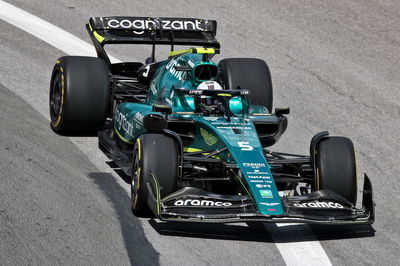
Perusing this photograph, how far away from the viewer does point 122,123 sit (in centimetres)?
1072

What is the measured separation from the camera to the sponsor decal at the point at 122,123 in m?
10.4

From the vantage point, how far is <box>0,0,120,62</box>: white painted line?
14.6 meters

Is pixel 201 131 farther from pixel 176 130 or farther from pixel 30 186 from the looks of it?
pixel 30 186

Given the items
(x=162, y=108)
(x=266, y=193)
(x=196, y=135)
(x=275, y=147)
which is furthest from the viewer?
(x=275, y=147)

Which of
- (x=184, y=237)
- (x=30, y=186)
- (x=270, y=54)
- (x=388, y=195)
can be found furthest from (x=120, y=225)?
(x=270, y=54)

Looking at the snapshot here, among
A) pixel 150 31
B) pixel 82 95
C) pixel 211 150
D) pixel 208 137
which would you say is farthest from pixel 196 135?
pixel 150 31

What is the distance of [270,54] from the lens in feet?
50.0

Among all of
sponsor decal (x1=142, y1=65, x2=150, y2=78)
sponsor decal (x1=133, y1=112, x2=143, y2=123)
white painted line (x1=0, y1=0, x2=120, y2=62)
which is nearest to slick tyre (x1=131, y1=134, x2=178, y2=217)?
sponsor decal (x1=133, y1=112, x2=143, y2=123)

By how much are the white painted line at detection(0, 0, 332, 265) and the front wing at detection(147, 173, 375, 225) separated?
0.43 metres

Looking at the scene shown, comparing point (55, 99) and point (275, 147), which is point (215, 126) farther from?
point (55, 99)

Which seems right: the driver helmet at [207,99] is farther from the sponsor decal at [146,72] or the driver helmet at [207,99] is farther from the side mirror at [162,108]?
the sponsor decal at [146,72]

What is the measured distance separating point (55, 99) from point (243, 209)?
429cm

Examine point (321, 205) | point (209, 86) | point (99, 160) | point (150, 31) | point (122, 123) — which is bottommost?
point (99, 160)

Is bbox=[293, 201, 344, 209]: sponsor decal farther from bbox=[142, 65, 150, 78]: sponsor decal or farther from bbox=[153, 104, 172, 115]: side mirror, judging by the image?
bbox=[142, 65, 150, 78]: sponsor decal
